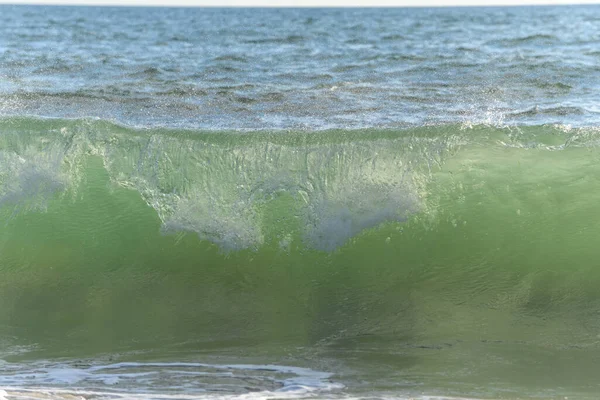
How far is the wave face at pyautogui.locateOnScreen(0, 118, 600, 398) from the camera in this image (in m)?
4.77

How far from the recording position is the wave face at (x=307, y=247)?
15.6 feet

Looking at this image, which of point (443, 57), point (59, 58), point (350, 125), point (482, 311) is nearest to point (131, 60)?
point (59, 58)

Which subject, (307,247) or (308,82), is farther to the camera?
(308,82)

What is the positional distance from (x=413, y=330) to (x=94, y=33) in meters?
19.4

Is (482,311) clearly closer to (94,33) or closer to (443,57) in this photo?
(443,57)

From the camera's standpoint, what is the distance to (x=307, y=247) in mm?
5688

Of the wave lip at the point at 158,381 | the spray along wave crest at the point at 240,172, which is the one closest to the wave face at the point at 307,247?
the spray along wave crest at the point at 240,172

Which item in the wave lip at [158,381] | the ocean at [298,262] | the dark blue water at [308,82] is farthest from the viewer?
the dark blue water at [308,82]

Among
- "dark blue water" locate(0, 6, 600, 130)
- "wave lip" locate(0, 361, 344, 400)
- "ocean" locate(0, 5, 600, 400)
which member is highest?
"dark blue water" locate(0, 6, 600, 130)

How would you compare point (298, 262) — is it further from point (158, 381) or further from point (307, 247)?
point (158, 381)

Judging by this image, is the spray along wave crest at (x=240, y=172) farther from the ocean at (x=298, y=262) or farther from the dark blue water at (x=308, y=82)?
the dark blue water at (x=308, y=82)

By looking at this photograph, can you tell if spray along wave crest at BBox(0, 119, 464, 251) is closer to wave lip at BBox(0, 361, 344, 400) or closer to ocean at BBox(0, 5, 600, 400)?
ocean at BBox(0, 5, 600, 400)

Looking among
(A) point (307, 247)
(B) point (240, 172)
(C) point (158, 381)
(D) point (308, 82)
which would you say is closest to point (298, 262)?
(A) point (307, 247)

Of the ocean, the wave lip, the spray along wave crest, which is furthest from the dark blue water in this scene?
the wave lip
